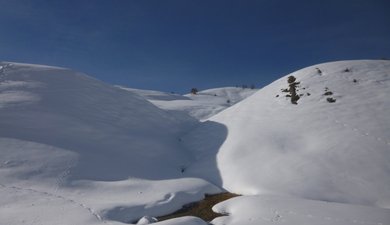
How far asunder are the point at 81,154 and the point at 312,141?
29.1 feet

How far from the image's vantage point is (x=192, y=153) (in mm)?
15195

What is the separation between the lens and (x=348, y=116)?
1438cm

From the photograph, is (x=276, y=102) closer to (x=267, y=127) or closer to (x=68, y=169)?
(x=267, y=127)

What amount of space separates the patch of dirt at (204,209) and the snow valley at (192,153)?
267 millimetres

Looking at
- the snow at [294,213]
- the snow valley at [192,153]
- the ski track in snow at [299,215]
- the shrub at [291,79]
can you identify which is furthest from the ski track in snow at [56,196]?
the shrub at [291,79]

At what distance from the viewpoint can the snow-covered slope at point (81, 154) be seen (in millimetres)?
9281

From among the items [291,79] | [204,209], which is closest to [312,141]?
[204,209]

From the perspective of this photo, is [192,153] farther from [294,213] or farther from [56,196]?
[294,213]

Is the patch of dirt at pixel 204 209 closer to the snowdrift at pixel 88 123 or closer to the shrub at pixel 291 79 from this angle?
the snowdrift at pixel 88 123

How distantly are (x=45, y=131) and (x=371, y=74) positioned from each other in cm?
1657

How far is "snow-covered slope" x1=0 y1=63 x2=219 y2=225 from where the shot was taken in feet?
30.5

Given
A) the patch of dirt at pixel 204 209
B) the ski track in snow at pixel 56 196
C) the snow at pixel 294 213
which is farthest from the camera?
the patch of dirt at pixel 204 209

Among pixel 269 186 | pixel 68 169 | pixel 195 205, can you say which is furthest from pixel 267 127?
pixel 68 169

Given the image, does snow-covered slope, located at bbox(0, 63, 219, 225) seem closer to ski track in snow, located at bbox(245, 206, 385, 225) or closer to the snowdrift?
the snowdrift
